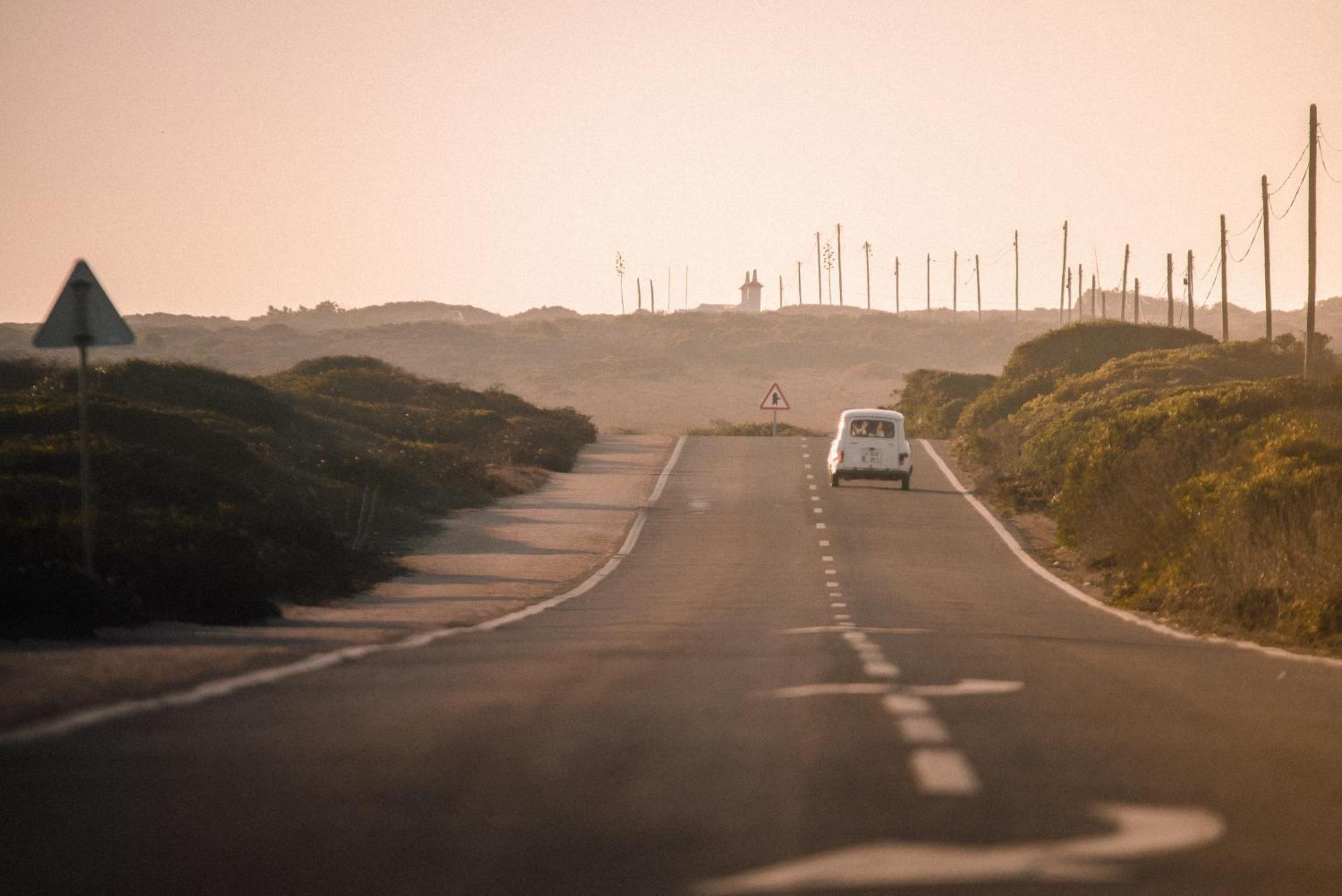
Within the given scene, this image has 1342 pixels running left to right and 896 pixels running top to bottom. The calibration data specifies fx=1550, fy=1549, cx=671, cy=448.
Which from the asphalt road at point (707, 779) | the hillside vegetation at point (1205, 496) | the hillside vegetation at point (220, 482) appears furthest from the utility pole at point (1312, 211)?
the asphalt road at point (707, 779)

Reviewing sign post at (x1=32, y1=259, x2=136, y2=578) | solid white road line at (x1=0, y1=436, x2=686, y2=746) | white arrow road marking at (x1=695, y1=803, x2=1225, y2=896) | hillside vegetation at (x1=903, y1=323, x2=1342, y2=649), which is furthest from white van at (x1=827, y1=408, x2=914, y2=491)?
white arrow road marking at (x1=695, y1=803, x2=1225, y2=896)

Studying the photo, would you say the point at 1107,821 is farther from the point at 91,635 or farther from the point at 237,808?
the point at 91,635

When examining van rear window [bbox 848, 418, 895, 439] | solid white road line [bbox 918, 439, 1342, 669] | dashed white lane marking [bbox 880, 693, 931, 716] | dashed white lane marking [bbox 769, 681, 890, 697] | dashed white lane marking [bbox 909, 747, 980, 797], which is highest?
van rear window [bbox 848, 418, 895, 439]

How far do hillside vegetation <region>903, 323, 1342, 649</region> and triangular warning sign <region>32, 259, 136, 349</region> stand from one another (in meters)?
11.9

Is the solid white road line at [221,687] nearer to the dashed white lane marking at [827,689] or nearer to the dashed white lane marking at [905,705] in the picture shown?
the dashed white lane marking at [827,689]

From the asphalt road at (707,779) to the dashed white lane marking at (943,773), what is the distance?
22 mm

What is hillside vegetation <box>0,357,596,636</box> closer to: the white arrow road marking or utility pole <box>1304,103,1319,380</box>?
the white arrow road marking

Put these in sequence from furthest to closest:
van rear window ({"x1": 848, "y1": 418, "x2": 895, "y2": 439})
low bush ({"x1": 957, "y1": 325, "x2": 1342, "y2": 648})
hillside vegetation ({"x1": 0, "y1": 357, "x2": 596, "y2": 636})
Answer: van rear window ({"x1": 848, "y1": 418, "x2": 895, "y2": 439}) < low bush ({"x1": 957, "y1": 325, "x2": 1342, "y2": 648}) < hillside vegetation ({"x1": 0, "y1": 357, "x2": 596, "y2": 636})

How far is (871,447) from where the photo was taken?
43.5m

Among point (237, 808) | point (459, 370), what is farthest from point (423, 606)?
point (459, 370)

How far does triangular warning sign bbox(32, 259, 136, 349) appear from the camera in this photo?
14.4 metres

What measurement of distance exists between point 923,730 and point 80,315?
32.3ft

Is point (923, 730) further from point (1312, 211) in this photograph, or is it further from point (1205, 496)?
point (1312, 211)

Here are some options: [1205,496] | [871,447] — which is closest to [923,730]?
[1205,496]
